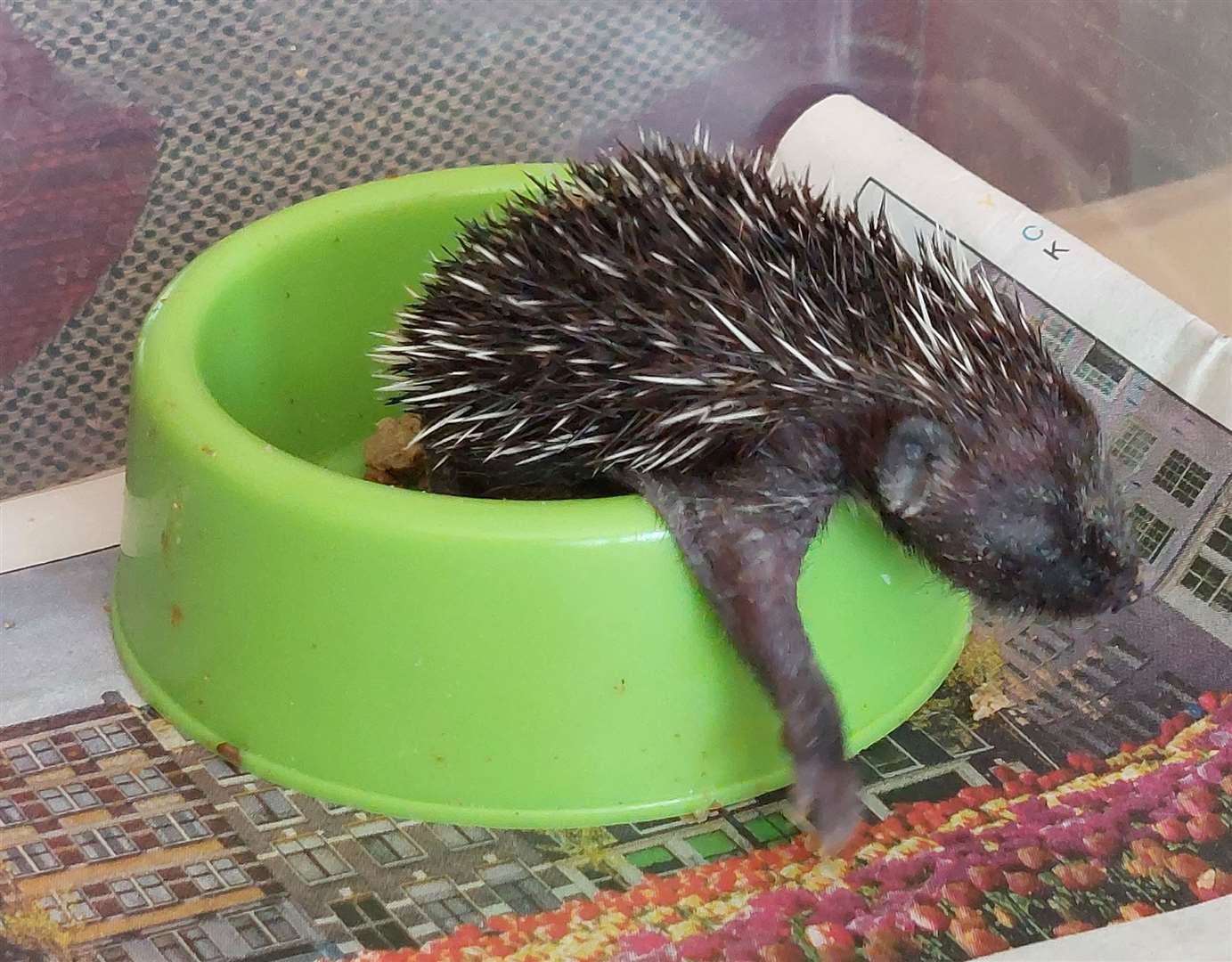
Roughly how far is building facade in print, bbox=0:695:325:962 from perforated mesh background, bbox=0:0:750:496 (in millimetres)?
406

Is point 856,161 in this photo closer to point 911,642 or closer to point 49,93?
point 911,642

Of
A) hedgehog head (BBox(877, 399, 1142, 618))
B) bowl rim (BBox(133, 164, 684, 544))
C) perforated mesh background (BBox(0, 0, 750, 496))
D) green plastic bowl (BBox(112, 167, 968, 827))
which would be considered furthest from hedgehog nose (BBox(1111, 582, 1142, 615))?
perforated mesh background (BBox(0, 0, 750, 496))

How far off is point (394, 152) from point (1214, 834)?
0.91 meters

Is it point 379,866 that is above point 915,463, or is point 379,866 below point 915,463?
below

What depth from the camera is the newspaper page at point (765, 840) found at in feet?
2.53

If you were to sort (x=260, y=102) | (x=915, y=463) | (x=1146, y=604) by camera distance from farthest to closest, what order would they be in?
(x=260, y=102)
(x=1146, y=604)
(x=915, y=463)

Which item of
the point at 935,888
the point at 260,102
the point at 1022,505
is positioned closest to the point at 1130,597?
the point at 1022,505

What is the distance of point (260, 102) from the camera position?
4.15ft

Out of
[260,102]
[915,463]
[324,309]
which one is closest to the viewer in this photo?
[915,463]

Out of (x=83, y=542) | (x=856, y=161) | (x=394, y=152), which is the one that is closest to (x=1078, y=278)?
(x=856, y=161)

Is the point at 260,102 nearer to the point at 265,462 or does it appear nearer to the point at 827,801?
the point at 265,462

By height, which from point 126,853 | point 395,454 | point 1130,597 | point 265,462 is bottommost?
point 126,853

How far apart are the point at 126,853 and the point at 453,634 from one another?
0.24 meters

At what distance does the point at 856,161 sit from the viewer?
4.37ft
